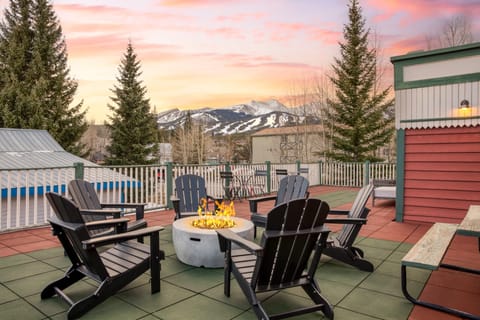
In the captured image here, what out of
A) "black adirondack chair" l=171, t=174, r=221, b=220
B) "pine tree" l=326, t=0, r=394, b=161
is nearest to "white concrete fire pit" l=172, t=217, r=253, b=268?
"black adirondack chair" l=171, t=174, r=221, b=220

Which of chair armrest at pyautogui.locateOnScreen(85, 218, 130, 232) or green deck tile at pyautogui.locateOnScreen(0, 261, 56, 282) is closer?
chair armrest at pyautogui.locateOnScreen(85, 218, 130, 232)

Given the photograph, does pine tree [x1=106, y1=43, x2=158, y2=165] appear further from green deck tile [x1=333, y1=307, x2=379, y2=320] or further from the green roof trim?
green deck tile [x1=333, y1=307, x2=379, y2=320]

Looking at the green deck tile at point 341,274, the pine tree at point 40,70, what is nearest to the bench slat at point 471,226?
the green deck tile at point 341,274

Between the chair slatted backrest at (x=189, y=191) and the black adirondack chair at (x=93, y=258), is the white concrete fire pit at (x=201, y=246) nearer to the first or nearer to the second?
the black adirondack chair at (x=93, y=258)

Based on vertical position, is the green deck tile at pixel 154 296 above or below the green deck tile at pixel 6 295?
below

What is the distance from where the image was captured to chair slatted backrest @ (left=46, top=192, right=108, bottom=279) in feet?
7.79

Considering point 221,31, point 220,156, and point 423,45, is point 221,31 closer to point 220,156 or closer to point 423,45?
point 423,45

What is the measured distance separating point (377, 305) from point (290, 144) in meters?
22.7

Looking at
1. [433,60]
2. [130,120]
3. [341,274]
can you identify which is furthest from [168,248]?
[130,120]

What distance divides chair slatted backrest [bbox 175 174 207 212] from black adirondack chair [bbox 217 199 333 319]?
256 cm

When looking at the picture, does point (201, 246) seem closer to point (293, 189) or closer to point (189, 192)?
point (189, 192)

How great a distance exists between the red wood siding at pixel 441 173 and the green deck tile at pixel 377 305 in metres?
3.74

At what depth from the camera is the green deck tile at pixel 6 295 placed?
268 cm

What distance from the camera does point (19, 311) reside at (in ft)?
8.07
